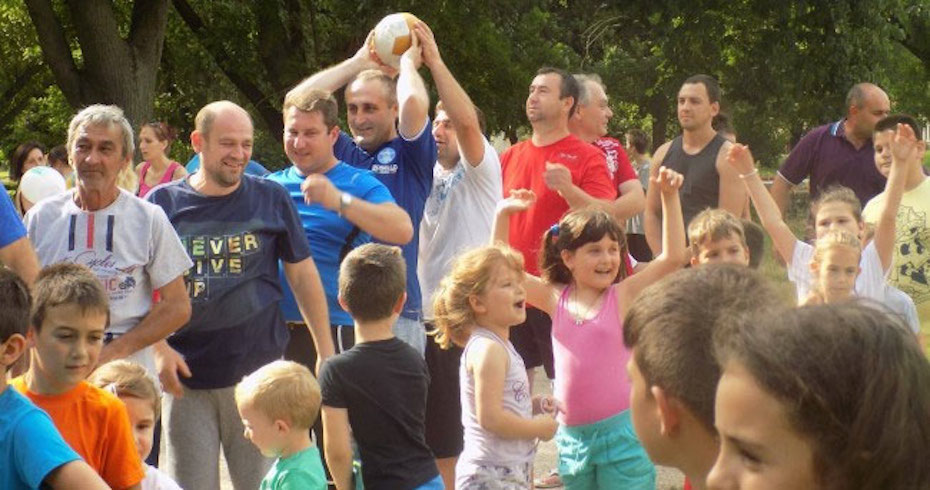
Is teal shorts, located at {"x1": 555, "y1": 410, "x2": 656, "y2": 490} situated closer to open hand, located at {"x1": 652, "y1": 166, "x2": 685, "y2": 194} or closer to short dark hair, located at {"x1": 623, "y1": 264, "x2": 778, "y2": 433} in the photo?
open hand, located at {"x1": 652, "y1": 166, "x2": 685, "y2": 194}

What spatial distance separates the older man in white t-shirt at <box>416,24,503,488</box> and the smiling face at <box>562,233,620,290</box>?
1.06m

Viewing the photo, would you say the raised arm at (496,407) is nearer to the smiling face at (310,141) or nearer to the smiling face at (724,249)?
the smiling face at (724,249)

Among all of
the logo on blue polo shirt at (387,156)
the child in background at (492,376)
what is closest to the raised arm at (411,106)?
the logo on blue polo shirt at (387,156)

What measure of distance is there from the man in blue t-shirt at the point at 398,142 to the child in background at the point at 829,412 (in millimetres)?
4883

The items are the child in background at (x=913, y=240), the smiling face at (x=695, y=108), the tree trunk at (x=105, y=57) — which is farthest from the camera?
the tree trunk at (x=105, y=57)

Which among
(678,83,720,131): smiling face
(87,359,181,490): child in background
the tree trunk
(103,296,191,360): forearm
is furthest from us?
the tree trunk

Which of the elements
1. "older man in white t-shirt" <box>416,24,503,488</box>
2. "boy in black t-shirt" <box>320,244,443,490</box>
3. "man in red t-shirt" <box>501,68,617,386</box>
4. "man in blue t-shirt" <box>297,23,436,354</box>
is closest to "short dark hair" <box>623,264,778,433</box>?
"boy in black t-shirt" <box>320,244,443,490</box>

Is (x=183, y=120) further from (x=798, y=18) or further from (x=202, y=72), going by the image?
(x=798, y=18)

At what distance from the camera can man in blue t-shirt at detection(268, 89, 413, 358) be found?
6.09 metres

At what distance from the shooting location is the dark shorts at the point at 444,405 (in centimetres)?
680

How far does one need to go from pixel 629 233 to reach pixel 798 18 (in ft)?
42.1

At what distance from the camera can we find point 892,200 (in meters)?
7.02

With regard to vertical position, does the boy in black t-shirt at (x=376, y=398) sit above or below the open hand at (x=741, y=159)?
below

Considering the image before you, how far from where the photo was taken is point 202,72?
23922mm
